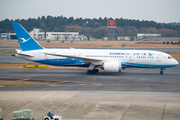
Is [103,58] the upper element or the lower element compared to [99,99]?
upper

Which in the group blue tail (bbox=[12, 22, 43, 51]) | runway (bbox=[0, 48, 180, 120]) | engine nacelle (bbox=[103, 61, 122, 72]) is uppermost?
blue tail (bbox=[12, 22, 43, 51])

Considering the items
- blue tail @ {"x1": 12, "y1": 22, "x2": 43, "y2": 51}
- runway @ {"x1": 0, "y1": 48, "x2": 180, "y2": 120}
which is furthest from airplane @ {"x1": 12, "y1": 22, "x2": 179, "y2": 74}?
runway @ {"x1": 0, "y1": 48, "x2": 180, "y2": 120}

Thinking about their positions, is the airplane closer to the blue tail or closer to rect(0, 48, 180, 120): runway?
the blue tail

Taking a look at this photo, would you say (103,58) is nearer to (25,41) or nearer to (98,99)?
(25,41)

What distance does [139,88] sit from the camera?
87.4ft

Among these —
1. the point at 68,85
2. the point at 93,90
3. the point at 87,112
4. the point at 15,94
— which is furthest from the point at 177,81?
the point at 15,94

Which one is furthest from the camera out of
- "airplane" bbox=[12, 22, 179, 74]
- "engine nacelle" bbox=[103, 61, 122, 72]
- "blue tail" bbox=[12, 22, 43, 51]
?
"blue tail" bbox=[12, 22, 43, 51]

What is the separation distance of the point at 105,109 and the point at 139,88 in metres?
9.48

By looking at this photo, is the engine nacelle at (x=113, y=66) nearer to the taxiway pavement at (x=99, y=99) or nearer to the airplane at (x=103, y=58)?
the airplane at (x=103, y=58)

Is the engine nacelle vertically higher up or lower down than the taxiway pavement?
higher up

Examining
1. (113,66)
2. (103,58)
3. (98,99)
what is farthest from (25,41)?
(98,99)

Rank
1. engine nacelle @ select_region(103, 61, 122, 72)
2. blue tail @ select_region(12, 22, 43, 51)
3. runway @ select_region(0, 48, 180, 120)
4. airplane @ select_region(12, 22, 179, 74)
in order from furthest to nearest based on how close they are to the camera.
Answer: blue tail @ select_region(12, 22, 43, 51)
airplane @ select_region(12, 22, 179, 74)
engine nacelle @ select_region(103, 61, 122, 72)
runway @ select_region(0, 48, 180, 120)

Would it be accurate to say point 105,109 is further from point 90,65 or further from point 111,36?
point 111,36

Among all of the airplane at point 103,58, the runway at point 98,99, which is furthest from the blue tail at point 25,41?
the runway at point 98,99
